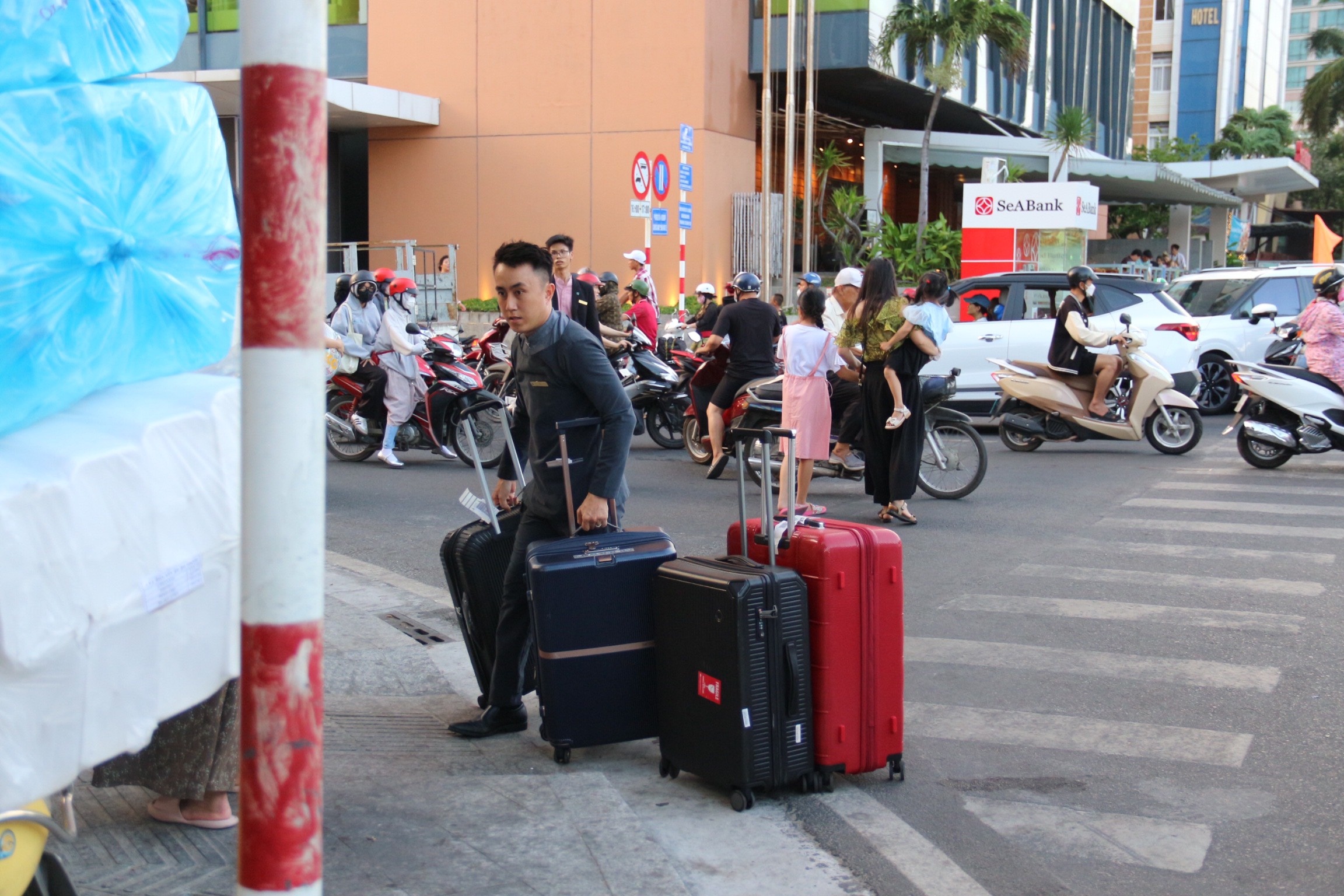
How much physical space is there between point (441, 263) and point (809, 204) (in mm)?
8025

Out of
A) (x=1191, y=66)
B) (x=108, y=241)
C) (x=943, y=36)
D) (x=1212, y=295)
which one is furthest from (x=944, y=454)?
(x=1191, y=66)

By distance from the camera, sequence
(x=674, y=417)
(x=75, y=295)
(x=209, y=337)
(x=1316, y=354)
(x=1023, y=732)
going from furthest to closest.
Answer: (x=674, y=417) < (x=1316, y=354) < (x=1023, y=732) < (x=209, y=337) < (x=75, y=295)

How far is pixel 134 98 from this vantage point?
10.4 feet

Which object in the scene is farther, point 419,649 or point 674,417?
point 674,417

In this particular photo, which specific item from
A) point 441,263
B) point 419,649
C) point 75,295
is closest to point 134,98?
point 75,295

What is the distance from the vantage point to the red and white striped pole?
1937 mm

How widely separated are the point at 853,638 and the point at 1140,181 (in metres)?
32.2

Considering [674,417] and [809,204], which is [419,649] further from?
[809,204]

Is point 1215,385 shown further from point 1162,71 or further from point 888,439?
point 1162,71

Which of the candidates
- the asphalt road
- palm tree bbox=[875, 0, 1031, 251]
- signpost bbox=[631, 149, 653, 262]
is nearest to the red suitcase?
the asphalt road

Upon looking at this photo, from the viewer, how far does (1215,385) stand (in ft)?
56.0

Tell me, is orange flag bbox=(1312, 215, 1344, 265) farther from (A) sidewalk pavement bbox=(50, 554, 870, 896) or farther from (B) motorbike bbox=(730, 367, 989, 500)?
(A) sidewalk pavement bbox=(50, 554, 870, 896)

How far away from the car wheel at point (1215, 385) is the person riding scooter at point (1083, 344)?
458cm

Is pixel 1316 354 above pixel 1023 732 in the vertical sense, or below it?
above
